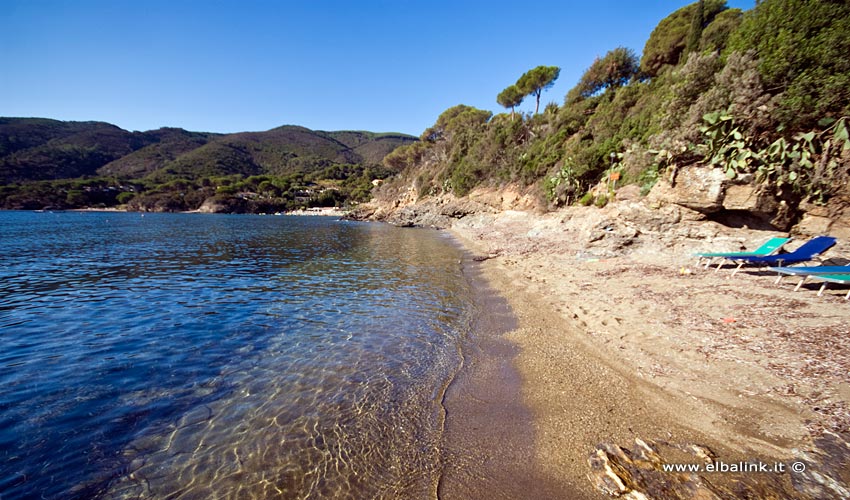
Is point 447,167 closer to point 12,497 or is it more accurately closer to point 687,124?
point 687,124

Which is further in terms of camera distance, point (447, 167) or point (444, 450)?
point (447, 167)

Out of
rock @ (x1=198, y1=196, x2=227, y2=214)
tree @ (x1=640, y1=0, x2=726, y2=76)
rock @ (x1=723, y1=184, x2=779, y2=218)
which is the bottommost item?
rock @ (x1=198, y1=196, x2=227, y2=214)

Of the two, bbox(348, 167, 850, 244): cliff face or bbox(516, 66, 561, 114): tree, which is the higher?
bbox(516, 66, 561, 114): tree

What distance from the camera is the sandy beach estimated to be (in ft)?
11.5

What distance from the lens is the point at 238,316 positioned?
9.43m

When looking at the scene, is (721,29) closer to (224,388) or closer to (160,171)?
(224,388)

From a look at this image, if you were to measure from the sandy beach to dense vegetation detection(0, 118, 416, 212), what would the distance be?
348 ft

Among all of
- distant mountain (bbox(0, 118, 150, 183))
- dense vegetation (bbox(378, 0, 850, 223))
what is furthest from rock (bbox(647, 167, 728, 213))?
distant mountain (bbox(0, 118, 150, 183))

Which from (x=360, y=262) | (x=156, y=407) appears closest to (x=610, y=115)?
(x=360, y=262)

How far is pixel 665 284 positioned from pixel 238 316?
44.3ft

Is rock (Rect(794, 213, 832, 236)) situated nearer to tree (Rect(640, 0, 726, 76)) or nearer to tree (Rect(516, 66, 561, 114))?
tree (Rect(640, 0, 726, 76))

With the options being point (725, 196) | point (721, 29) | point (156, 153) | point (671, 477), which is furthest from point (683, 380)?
point (156, 153)

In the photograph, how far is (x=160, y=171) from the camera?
127m

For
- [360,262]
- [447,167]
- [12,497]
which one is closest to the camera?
[12,497]
